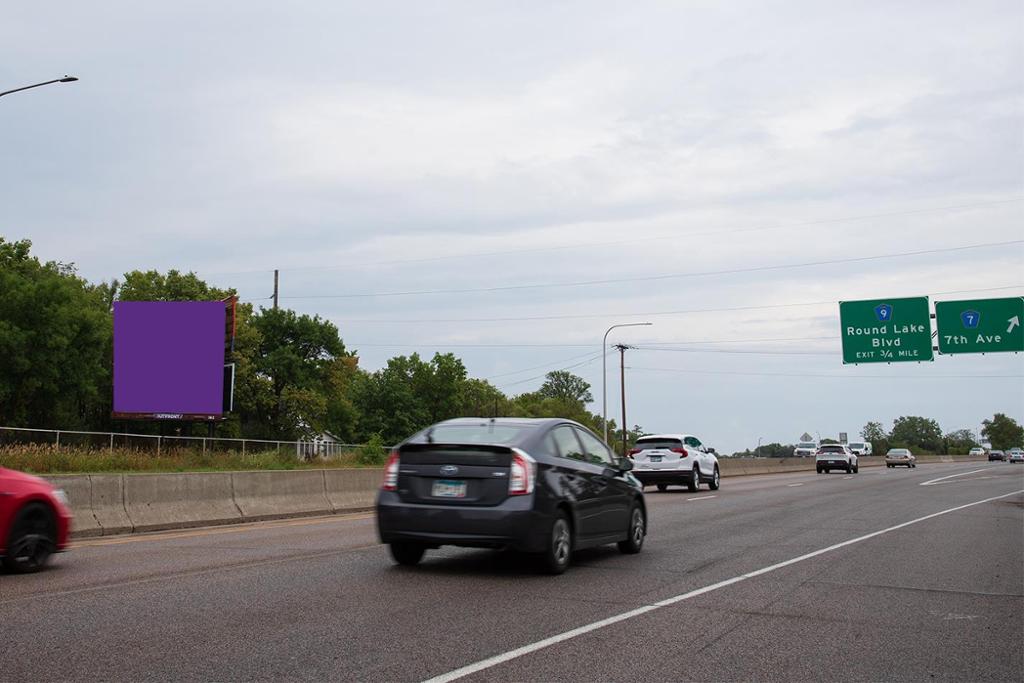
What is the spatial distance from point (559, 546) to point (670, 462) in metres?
19.2

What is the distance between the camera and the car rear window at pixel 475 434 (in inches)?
412

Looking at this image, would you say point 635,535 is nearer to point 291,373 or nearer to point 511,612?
point 511,612

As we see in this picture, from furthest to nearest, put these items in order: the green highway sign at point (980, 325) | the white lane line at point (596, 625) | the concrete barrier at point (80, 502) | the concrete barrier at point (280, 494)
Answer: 1. the green highway sign at point (980, 325)
2. the concrete barrier at point (280, 494)
3. the concrete barrier at point (80, 502)
4. the white lane line at point (596, 625)

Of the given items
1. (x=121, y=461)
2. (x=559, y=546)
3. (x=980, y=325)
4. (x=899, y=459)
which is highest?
(x=980, y=325)

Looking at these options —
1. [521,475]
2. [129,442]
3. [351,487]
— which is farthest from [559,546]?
[129,442]

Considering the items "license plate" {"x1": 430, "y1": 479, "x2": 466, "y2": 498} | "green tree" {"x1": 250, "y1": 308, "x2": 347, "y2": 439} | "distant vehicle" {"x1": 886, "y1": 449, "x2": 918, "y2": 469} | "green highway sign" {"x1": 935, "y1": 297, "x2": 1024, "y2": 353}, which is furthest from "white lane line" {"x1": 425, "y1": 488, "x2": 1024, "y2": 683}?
"green tree" {"x1": 250, "y1": 308, "x2": 347, "y2": 439}

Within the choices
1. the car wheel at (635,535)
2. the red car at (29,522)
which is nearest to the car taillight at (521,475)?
the car wheel at (635,535)

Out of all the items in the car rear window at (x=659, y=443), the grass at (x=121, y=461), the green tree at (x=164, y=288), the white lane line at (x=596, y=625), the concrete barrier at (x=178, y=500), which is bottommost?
the white lane line at (x=596, y=625)

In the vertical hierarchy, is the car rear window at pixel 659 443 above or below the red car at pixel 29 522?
above

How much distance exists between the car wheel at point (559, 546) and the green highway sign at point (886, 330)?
3326 cm

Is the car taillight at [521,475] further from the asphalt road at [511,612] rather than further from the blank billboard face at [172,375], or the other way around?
the blank billboard face at [172,375]

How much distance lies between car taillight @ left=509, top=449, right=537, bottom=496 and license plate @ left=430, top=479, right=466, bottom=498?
50 centimetres

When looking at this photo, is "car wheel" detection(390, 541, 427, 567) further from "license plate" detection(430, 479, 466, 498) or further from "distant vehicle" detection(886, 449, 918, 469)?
"distant vehicle" detection(886, 449, 918, 469)

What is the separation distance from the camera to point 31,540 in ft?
33.0
